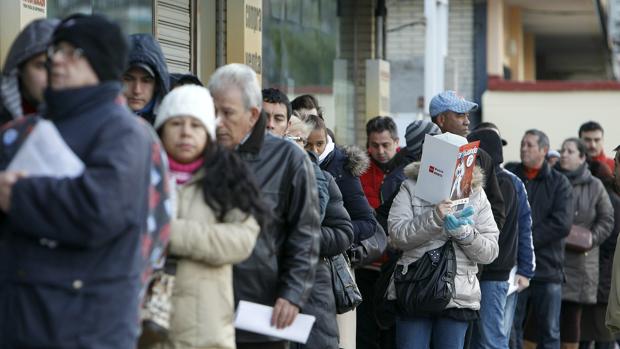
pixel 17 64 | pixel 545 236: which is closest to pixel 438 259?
pixel 545 236

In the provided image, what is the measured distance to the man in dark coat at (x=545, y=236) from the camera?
1202 cm

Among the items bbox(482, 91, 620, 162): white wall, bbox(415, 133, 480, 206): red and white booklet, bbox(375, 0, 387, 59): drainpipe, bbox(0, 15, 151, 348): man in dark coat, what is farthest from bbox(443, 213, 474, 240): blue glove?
bbox(482, 91, 620, 162): white wall

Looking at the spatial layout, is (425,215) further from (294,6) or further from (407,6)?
(407,6)

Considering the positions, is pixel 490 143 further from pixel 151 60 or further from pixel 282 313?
pixel 282 313

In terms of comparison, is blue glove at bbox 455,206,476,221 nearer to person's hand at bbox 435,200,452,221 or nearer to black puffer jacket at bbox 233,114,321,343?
person's hand at bbox 435,200,452,221

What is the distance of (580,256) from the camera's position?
1299cm

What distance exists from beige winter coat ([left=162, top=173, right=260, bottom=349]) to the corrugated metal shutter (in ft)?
15.8

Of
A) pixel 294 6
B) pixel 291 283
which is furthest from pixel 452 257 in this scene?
pixel 294 6

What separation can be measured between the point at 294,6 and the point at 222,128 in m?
8.33

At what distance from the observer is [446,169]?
27.1 ft

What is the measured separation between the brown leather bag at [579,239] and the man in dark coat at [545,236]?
1.88 feet

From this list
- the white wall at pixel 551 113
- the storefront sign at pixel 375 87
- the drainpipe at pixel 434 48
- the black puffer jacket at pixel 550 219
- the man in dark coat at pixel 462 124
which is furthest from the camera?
the white wall at pixel 551 113

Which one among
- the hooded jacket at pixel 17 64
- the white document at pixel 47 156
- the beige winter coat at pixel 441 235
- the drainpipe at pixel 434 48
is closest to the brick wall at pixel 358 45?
the drainpipe at pixel 434 48

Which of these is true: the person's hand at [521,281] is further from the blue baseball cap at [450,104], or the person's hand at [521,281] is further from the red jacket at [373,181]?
the blue baseball cap at [450,104]
